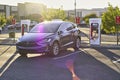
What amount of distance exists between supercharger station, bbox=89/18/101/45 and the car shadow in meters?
6.49

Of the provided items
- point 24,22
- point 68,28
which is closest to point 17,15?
point 24,22

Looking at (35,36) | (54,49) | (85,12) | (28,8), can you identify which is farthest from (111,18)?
(85,12)

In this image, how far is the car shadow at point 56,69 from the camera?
9.91 meters

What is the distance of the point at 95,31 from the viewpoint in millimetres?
21094

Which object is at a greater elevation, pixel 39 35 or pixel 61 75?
pixel 39 35

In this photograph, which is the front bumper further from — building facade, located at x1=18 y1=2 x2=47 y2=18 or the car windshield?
building facade, located at x1=18 y1=2 x2=47 y2=18

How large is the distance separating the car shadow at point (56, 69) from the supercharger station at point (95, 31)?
6491 millimetres

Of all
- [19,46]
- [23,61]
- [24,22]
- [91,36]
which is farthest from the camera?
[24,22]

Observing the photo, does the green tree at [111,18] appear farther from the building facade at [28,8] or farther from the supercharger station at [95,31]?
the building facade at [28,8]

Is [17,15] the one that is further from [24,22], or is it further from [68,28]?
[68,28]

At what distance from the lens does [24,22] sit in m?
23.5

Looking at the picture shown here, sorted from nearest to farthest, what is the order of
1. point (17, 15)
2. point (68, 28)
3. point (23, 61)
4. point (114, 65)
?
point (114, 65), point (23, 61), point (68, 28), point (17, 15)

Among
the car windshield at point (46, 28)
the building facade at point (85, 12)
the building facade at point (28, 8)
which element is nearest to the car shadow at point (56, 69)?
the car windshield at point (46, 28)

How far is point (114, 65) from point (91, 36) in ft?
29.8
